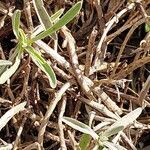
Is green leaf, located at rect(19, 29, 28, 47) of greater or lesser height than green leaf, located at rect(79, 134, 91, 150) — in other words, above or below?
above

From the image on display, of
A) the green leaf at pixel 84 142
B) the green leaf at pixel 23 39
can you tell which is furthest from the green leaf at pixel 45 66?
the green leaf at pixel 84 142

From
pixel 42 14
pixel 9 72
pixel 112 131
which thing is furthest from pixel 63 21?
pixel 112 131

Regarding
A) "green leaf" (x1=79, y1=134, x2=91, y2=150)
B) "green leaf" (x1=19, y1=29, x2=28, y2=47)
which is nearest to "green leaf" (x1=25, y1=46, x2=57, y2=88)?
"green leaf" (x1=19, y1=29, x2=28, y2=47)

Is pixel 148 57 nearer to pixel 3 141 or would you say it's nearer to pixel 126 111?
pixel 126 111

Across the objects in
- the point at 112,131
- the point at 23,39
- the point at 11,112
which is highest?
the point at 23,39

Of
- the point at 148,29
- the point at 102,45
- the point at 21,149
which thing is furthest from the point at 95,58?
the point at 21,149

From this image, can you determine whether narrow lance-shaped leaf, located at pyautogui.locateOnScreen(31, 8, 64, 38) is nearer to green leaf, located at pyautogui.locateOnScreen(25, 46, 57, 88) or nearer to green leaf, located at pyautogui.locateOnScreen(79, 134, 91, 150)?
green leaf, located at pyautogui.locateOnScreen(25, 46, 57, 88)

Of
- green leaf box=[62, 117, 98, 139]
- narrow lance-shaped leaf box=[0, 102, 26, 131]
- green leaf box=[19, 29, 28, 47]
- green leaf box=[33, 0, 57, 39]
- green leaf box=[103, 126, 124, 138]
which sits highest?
green leaf box=[33, 0, 57, 39]

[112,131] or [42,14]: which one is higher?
[42,14]

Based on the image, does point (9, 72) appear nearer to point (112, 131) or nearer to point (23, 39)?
point (23, 39)

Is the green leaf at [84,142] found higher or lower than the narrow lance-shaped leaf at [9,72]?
lower

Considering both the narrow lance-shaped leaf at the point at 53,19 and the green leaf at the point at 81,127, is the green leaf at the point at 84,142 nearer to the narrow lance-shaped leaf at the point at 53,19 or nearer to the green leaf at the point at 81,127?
the green leaf at the point at 81,127
